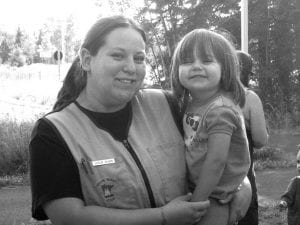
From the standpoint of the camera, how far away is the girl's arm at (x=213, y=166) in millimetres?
2279

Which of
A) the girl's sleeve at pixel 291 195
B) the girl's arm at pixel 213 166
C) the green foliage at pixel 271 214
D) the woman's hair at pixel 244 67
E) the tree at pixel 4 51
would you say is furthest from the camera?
the tree at pixel 4 51

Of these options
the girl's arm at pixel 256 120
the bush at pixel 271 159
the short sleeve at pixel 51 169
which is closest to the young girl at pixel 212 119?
the short sleeve at pixel 51 169

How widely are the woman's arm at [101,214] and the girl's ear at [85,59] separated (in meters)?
0.64

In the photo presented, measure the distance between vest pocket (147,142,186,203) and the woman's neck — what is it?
0.89ft

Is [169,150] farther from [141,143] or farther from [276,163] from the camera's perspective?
[276,163]

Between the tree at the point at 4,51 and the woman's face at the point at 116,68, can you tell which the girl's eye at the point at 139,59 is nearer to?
the woman's face at the point at 116,68

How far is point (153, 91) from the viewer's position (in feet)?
8.31

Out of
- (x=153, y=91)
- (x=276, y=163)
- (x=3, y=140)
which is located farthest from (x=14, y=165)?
(x=153, y=91)

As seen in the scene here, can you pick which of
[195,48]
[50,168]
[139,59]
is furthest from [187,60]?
[50,168]

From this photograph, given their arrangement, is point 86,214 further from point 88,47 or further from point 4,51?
point 4,51

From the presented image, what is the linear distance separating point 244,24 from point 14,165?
5955 millimetres

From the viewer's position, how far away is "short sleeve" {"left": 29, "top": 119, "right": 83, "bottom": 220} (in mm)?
1940

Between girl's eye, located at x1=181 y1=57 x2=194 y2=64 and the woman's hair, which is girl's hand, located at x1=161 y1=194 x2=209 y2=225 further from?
the woman's hair

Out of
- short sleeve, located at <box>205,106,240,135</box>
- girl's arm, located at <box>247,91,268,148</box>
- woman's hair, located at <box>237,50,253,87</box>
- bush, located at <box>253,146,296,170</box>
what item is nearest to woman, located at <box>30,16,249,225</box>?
short sleeve, located at <box>205,106,240,135</box>
